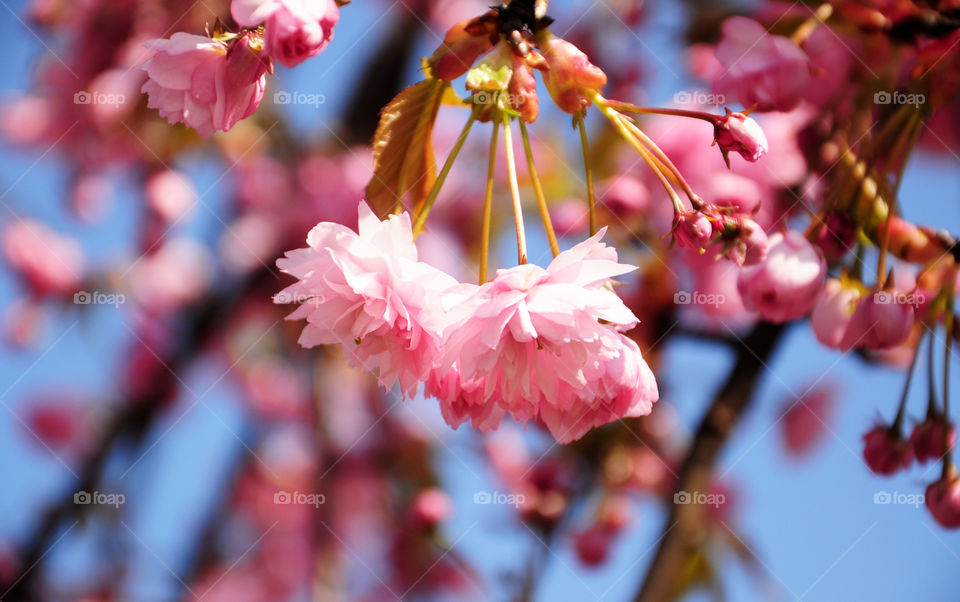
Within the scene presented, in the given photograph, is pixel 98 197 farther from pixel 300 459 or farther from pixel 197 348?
pixel 300 459

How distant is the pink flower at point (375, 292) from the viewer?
0.80 metres

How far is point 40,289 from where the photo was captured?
2842 mm

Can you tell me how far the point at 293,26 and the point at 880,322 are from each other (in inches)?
31.2

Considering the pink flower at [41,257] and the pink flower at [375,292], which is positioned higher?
the pink flower at [375,292]

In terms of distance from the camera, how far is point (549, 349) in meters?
0.81

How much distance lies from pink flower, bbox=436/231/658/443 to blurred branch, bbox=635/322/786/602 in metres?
0.61

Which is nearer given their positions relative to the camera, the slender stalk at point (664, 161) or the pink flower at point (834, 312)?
the slender stalk at point (664, 161)

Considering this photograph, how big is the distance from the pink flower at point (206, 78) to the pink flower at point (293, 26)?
0.21 ft

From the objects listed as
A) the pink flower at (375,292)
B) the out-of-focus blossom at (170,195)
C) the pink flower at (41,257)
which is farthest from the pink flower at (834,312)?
the pink flower at (41,257)

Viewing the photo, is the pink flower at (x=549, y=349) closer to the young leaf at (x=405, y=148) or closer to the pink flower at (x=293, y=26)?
the young leaf at (x=405, y=148)

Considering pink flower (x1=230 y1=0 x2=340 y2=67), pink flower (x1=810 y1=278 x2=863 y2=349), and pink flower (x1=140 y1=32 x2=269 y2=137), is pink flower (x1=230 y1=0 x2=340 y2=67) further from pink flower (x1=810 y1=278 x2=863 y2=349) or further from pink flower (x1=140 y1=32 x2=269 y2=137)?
pink flower (x1=810 y1=278 x2=863 y2=349)

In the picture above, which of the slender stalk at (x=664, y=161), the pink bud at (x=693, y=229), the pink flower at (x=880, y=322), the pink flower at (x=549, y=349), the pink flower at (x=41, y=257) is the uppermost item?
the slender stalk at (x=664, y=161)

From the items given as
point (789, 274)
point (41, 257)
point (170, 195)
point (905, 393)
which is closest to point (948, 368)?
point (905, 393)

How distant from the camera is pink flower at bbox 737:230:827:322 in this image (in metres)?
1.03
